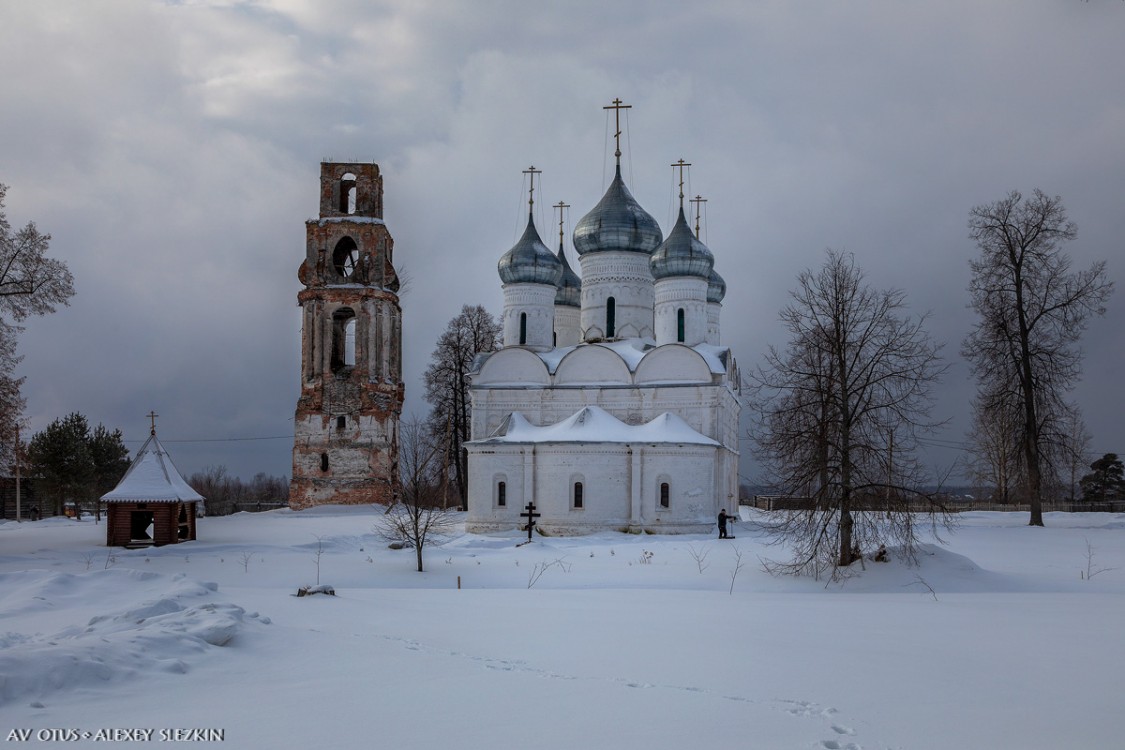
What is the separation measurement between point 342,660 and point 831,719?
3.68m

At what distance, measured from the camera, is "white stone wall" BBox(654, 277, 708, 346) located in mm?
32281

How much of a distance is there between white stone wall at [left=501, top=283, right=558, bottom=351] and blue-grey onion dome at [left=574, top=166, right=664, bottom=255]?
2381mm

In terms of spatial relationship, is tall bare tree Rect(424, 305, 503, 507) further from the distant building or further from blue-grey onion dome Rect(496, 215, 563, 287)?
the distant building

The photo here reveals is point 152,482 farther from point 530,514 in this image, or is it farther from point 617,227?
point 617,227

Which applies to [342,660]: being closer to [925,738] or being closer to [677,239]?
[925,738]

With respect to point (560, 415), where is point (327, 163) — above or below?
above

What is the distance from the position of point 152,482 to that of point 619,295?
58.4 feet

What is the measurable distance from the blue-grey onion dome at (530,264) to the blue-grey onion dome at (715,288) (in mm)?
7127

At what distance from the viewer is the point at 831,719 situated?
5902mm

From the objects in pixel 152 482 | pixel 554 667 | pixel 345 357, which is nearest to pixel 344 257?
pixel 345 357

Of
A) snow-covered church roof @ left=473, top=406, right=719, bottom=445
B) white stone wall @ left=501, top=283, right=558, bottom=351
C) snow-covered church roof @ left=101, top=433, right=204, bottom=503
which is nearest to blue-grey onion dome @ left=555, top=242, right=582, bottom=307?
white stone wall @ left=501, top=283, right=558, bottom=351

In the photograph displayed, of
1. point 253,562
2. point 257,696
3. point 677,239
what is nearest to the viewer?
point 257,696

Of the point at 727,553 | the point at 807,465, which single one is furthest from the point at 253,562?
the point at 807,465

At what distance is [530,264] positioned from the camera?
33.3m
